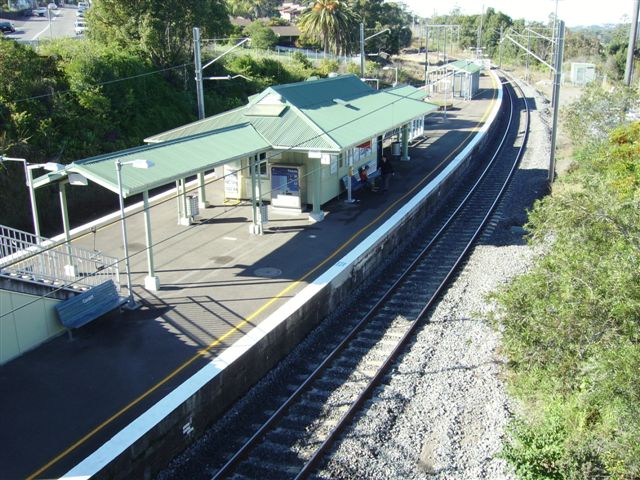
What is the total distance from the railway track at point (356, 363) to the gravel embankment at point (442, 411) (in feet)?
1.24

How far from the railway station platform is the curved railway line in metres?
1.03

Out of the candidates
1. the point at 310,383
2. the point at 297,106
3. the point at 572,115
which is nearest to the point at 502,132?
the point at 572,115

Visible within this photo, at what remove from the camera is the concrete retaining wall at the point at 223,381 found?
933 cm

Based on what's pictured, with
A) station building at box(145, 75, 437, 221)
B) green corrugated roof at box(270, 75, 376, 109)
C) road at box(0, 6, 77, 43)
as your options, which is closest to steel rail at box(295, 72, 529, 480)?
station building at box(145, 75, 437, 221)

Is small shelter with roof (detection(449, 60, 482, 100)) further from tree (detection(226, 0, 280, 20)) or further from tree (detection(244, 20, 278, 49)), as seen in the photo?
tree (detection(226, 0, 280, 20))

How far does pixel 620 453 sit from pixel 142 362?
8.05 metres

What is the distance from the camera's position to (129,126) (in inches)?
1117

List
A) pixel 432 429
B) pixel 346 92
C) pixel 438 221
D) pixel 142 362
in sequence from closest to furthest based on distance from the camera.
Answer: pixel 432 429 < pixel 142 362 < pixel 438 221 < pixel 346 92

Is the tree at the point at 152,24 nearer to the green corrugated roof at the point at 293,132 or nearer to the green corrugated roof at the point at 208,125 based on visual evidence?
the green corrugated roof at the point at 208,125

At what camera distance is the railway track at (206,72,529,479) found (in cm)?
1045

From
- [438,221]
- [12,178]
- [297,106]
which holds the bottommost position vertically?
[438,221]

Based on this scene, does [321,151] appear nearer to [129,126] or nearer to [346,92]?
[346,92]

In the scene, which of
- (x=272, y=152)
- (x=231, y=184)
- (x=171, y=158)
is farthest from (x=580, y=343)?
(x=231, y=184)

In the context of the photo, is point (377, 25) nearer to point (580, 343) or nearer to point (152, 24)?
point (152, 24)
